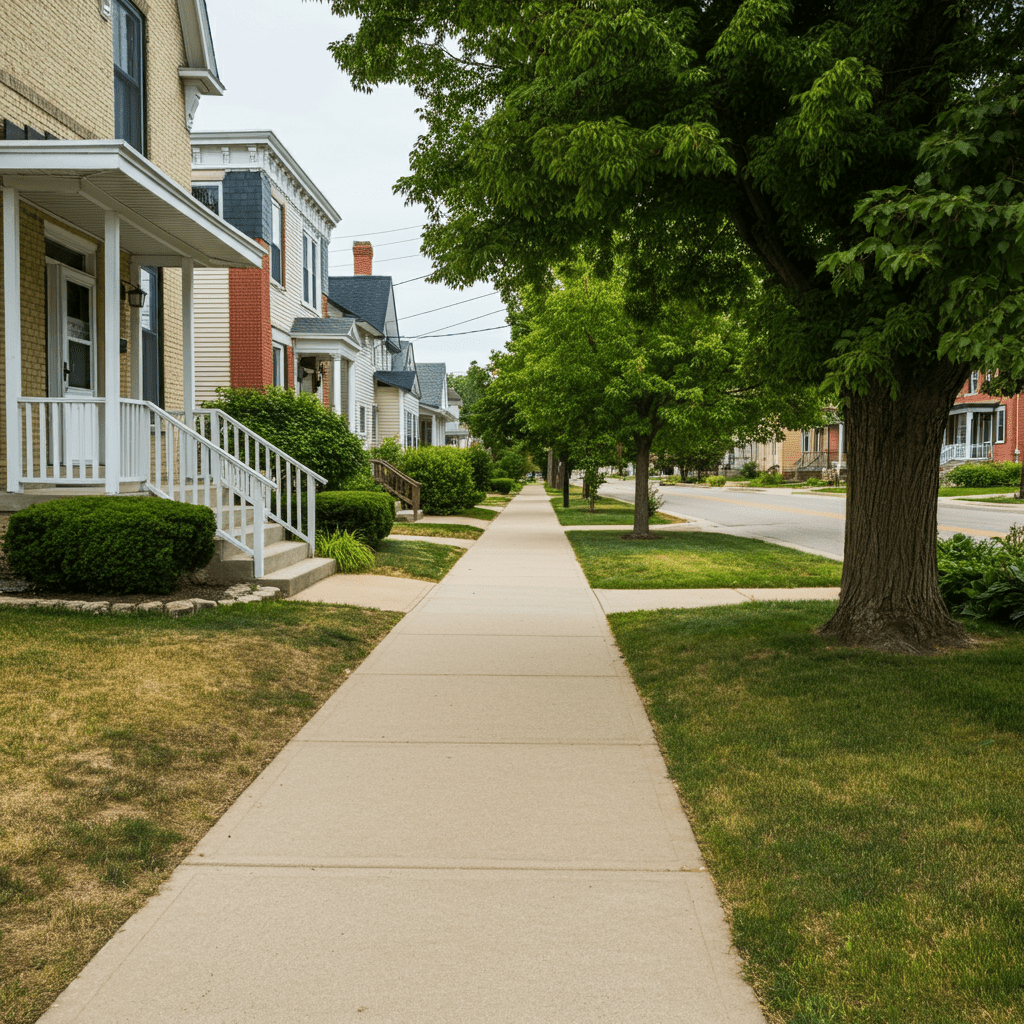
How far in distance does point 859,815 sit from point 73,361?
35.1ft

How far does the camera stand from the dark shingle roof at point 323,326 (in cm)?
2254

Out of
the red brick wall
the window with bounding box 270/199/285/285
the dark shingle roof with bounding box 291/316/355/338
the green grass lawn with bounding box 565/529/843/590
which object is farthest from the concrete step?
the dark shingle roof with bounding box 291/316/355/338

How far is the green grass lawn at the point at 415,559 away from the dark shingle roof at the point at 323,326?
7.50 meters

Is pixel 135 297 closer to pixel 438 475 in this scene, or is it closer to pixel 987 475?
pixel 438 475

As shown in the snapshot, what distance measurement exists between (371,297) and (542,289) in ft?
90.7

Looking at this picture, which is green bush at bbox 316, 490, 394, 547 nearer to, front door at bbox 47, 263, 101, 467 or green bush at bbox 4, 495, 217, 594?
front door at bbox 47, 263, 101, 467

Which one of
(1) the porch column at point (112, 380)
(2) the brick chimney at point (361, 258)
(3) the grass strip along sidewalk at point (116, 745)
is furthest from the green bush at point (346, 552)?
(2) the brick chimney at point (361, 258)

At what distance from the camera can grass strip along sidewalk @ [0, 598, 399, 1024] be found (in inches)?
134

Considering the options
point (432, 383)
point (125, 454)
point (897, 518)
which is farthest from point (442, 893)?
point (432, 383)

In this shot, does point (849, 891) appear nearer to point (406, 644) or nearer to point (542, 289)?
point (406, 644)

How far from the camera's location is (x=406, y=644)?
8.66 meters

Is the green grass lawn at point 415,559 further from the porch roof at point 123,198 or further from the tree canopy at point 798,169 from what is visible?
the tree canopy at point 798,169

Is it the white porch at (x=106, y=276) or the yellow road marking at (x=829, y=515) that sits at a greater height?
the white porch at (x=106, y=276)

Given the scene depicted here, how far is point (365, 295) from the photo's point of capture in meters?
35.4
